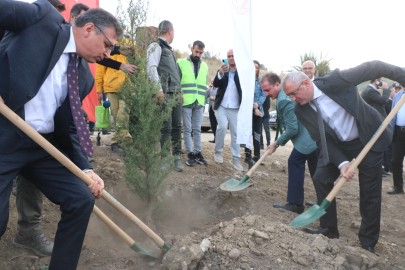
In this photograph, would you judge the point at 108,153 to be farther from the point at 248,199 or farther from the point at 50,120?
the point at 50,120

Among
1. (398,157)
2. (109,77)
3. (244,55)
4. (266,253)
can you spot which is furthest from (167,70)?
(398,157)

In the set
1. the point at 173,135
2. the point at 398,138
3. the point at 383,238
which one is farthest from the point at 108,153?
the point at 398,138

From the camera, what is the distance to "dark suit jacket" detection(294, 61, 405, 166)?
10.0ft

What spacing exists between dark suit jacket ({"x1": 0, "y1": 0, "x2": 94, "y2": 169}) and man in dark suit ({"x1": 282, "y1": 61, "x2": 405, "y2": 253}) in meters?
2.27

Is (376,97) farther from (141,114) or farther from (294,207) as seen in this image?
(141,114)

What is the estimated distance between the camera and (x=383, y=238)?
11.9ft

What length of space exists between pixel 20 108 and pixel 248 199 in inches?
126

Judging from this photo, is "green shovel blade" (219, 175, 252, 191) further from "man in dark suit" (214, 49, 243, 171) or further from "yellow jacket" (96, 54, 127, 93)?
"yellow jacket" (96, 54, 127, 93)

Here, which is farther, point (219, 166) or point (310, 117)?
point (219, 166)

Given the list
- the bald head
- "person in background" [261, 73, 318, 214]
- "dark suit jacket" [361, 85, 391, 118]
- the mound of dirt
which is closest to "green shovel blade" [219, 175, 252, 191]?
"person in background" [261, 73, 318, 214]

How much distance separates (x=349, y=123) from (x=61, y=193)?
289 cm

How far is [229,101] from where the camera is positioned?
5.73 m

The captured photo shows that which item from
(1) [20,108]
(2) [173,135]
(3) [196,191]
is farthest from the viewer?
(2) [173,135]

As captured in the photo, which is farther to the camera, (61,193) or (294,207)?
(294,207)
